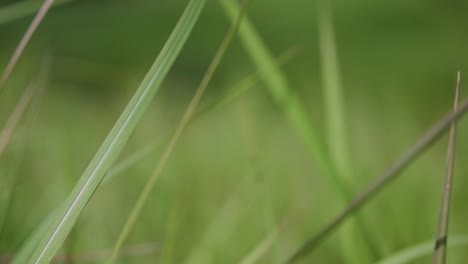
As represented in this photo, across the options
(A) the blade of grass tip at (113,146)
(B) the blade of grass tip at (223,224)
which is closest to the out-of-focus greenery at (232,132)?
(B) the blade of grass tip at (223,224)

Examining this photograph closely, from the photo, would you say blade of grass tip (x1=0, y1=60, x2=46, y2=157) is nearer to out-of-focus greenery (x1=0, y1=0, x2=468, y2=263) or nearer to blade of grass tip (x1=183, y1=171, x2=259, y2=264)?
out-of-focus greenery (x1=0, y1=0, x2=468, y2=263)

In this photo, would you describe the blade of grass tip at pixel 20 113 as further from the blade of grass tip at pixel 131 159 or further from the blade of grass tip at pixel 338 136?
the blade of grass tip at pixel 338 136

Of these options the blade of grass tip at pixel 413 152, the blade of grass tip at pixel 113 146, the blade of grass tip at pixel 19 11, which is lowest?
the blade of grass tip at pixel 413 152

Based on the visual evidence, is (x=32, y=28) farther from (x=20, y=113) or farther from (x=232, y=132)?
(x=232, y=132)

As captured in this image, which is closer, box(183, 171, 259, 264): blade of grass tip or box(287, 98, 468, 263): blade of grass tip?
box(287, 98, 468, 263): blade of grass tip

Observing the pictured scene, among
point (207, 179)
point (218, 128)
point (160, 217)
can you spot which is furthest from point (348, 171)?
point (218, 128)

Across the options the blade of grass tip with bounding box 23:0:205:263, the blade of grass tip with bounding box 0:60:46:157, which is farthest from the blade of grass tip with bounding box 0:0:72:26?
the blade of grass tip with bounding box 23:0:205:263
